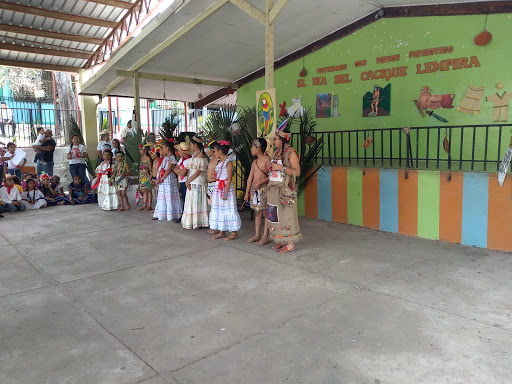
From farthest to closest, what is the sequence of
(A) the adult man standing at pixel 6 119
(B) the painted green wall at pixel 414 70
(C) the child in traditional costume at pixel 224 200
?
1. (A) the adult man standing at pixel 6 119
2. (B) the painted green wall at pixel 414 70
3. (C) the child in traditional costume at pixel 224 200

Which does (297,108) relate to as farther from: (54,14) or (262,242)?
(54,14)

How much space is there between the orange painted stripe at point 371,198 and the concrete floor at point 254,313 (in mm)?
775

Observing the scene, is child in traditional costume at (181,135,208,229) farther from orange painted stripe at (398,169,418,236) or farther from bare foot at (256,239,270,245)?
orange painted stripe at (398,169,418,236)

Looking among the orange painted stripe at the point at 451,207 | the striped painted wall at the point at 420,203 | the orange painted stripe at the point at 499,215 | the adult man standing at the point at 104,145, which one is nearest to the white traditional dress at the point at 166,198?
the striped painted wall at the point at 420,203

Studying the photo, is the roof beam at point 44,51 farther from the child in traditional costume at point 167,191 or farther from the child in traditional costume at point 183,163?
the child in traditional costume at point 183,163

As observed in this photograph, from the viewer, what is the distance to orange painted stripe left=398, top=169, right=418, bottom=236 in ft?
19.3

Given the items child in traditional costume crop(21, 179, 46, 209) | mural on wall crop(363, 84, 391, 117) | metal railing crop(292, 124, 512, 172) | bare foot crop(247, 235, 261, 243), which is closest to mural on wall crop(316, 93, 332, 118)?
mural on wall crop(363, 84, 391, 117)

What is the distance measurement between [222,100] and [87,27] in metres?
4.18

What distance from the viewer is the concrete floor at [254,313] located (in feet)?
8.49

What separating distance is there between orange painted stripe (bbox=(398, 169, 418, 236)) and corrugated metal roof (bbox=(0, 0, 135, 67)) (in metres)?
8.21

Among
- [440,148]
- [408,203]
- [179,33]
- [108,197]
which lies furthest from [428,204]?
[108,197]

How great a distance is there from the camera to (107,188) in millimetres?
8656

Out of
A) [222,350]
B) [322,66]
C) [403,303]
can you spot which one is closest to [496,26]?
[322,66]

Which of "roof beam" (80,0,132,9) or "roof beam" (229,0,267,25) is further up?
"roof beam" (80,0,132,9)
